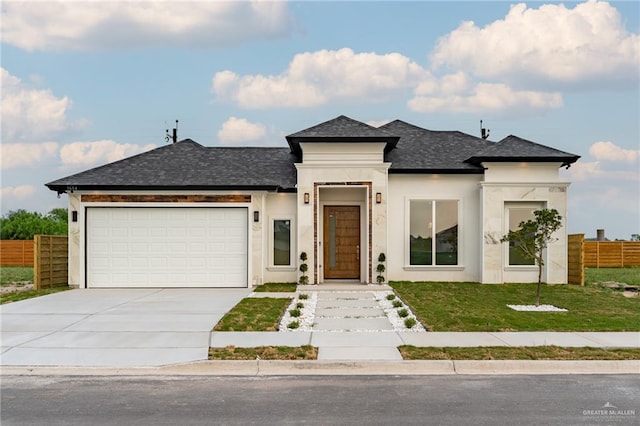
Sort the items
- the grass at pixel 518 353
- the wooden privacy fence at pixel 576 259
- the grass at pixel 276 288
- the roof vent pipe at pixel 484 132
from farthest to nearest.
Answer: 1. the roof vent pipe at pixel 484 132
2. the wooden privacy fence at pixel 576 259
3. the grass at pixel 276 288
4. the grass at pixel 518 353

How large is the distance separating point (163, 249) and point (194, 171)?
2.84m

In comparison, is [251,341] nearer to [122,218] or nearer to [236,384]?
[236,384]

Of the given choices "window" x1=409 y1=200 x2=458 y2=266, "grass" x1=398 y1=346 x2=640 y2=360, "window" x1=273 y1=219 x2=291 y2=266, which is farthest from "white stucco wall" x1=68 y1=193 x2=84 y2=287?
"grass" x1=398 y1=346 x2=640 y2=360

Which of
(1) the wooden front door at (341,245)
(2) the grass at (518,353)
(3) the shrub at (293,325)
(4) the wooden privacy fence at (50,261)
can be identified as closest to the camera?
(2) the grass at (518,353)

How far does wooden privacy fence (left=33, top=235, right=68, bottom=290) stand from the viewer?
17.4 m

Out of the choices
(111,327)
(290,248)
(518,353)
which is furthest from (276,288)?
(518,353)

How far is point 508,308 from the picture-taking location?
13.1 m

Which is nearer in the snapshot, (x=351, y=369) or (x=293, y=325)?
(x=351, y=369)

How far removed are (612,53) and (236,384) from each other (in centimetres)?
1701

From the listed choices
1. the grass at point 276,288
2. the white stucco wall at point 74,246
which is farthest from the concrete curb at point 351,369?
the white stucco wall at point 74,246

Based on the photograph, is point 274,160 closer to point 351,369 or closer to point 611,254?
point 351,369

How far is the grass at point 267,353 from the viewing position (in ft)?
27.2

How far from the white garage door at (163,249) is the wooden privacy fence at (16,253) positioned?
19973 mm

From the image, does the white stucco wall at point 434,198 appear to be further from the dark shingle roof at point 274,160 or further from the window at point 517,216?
the window at point 517,216
